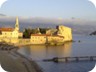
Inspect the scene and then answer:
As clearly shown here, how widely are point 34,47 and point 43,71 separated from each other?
895cm

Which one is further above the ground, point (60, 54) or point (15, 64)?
point (15, 64)

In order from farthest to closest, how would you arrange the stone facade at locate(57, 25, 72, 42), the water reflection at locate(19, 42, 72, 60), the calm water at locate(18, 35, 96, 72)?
the water reflection at locate(19, 42, 72, 60) → the calm water at locate(18, 35, 96, 72) → the stone facade at locate(57, 25, 72, 42)

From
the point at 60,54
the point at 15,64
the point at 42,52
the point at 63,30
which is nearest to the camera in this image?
the point at 15,64

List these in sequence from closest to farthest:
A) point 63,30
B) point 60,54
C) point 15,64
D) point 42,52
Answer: point 15,64
point 63,30
point 60,54
point 42,52

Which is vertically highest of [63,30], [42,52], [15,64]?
[63,30]

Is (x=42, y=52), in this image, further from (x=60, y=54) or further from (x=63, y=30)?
(x=63, y=30)


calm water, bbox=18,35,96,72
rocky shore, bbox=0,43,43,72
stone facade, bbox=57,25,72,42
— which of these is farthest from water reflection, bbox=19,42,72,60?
stone facade, bbox=57,25,72,42

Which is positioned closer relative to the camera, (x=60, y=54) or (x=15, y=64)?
(x=15, y=64)

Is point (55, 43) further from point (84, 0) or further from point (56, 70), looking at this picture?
point (84, 0)

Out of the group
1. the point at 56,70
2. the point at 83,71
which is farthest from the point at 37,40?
the point at 83,71

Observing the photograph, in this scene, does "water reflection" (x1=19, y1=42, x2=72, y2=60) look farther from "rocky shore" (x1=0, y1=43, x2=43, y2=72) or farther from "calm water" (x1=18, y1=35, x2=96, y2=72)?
"rocky shore" (x1=0, y1=43, x2=43, y2=72)

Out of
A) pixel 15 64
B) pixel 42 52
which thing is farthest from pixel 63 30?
pixel 42 52

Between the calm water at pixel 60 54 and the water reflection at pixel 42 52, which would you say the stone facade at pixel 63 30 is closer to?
the calm water at pixel 60 54

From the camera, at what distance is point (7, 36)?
9.27 meters
